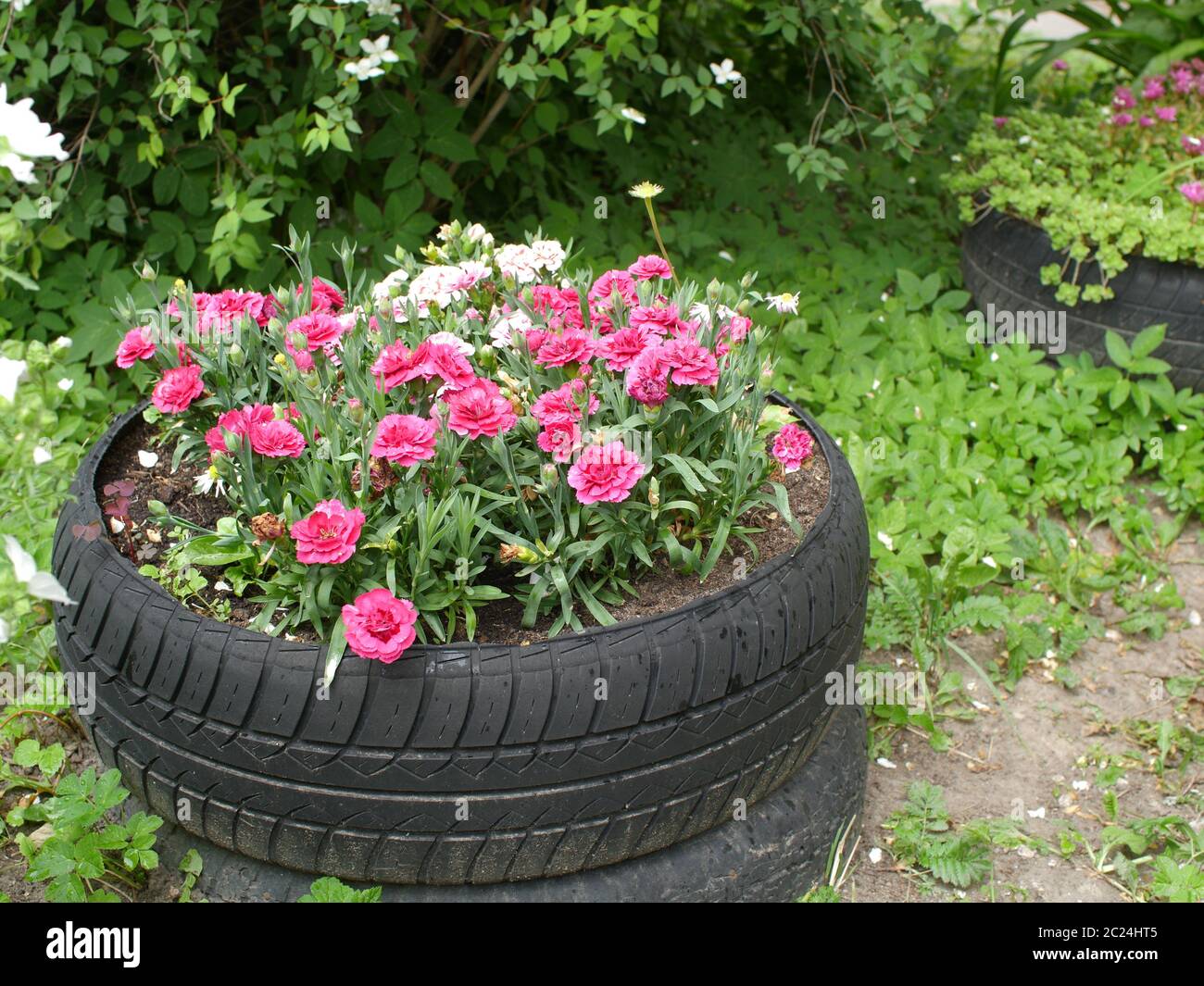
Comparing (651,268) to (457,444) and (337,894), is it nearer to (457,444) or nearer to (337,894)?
(457,444)

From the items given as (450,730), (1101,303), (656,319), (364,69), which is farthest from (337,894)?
(1101,303)

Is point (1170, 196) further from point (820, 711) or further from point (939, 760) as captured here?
point (820, 711)

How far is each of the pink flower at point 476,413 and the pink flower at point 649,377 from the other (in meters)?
0.22

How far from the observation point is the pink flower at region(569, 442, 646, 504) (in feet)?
6.18

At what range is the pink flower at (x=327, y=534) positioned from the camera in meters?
1.81

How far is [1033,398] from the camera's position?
12.3 feet

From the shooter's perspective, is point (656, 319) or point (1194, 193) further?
point (1194, 193)

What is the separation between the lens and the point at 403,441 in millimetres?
1881

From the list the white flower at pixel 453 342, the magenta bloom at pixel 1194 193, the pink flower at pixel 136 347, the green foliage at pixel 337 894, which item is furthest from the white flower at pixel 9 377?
the magenta bloom at pixel 1194 193

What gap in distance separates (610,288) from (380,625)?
0.95 metres

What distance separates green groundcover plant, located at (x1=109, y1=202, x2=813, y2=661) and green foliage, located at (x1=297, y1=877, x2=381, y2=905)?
0.44 metres

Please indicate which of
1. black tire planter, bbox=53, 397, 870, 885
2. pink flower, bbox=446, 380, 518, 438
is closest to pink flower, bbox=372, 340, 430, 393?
pink flower, bbox=446, 380, 518, 438
